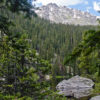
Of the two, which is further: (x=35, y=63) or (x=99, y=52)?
(x=35, y=63)

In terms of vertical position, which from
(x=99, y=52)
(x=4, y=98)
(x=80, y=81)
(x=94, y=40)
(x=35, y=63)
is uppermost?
(x=94, y=40)

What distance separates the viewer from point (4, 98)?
164 inches

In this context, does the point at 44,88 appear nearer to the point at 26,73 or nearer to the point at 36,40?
the point at 26,73

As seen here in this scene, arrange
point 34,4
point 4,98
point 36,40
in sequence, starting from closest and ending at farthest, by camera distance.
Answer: point 4,98, point 34,4, point 36,40

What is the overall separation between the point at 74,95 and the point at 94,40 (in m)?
16.7

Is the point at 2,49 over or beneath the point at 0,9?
beneath

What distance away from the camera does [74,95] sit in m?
18.7

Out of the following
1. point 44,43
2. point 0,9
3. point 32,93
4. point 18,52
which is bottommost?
point 44,43

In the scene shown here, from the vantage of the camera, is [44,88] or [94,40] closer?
[94,40]

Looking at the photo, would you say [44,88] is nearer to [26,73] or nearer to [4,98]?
[26,73]

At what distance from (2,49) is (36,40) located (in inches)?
3706

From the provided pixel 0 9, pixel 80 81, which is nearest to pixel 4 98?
pixel 0 9

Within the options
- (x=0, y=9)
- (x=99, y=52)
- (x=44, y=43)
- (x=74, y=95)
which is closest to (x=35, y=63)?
(x=0, y=9)

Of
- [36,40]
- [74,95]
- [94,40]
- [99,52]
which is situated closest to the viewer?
[94,40]
